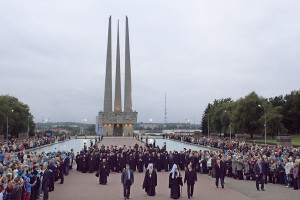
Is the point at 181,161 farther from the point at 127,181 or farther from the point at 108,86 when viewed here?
the point at 108,86

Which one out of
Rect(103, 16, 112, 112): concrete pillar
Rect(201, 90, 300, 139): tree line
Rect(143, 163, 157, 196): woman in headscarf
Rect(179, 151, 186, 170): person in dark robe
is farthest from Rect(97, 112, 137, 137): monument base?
Rect(143, 163, 157, 196): woman in headscarf

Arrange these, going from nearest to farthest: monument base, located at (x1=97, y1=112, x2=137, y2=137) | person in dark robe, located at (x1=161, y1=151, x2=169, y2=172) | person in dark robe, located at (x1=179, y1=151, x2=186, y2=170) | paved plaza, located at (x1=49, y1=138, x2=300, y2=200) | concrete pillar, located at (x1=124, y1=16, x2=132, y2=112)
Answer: paved plaza, located at (x1=49, y1=138, x2=300, y2=200) → person in dark robe, located at (x1=161, y1=151, x2=169, y2=172) → person in dark robe, located at (x1=179, y1=151, x2=186, y2=170) → monument base, located at (x1=97, y1=112, x2=137, y2=137) → concrete pillar, located at (x1=124, y1=16, x2=132, y2=112)

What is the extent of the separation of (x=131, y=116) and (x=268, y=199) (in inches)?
2939

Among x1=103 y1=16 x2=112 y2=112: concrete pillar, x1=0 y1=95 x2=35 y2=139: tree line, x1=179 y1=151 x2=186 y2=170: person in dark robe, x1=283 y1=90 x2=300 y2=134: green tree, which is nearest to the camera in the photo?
x1=179 y1=151 x2=186 y2=170: person in dark robe

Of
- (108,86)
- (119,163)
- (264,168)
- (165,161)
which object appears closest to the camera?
(264,168)

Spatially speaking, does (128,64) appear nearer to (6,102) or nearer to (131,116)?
(131,116)

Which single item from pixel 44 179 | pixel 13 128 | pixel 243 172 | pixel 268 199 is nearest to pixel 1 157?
pixel 44 179

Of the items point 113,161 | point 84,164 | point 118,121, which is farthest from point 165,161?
point 118,121

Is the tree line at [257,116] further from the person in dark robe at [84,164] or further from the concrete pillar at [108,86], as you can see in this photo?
the person in dark robe at [84,164]

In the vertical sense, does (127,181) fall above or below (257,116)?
below

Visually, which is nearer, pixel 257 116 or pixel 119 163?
pixel 119 163

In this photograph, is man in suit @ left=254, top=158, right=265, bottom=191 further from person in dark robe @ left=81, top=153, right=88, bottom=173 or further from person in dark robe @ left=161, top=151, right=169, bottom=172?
person in dark robe @ left=81, top=153, right=88, bottom=173

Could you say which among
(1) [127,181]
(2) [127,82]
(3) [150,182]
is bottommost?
(3) [150,182]

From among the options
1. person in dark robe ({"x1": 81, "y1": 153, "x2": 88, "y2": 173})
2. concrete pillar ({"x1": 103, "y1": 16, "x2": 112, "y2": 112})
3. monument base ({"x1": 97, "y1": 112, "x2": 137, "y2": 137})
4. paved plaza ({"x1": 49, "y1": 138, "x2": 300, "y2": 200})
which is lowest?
paved plaza ({"x1": 49, "y1": 138, "x2": 300, "y2": 200})
